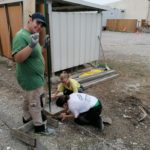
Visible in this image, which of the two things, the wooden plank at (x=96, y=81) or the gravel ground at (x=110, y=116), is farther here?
the wooden plank at (x=96, y=81)

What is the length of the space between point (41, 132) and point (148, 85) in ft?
10.5

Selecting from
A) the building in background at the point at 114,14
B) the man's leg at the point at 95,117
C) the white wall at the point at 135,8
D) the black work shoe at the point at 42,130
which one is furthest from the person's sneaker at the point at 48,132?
the white wall at the point at 135,8

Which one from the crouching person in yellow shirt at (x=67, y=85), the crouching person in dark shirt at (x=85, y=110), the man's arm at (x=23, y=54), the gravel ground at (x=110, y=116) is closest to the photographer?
the man's arm at (x=23, y=54)

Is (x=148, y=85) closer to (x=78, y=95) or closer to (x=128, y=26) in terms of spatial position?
(x=78, y=95)

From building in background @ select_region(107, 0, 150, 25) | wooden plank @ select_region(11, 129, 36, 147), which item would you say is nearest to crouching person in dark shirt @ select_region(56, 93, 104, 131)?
wooden plank @ select_region(11, 129, 36, 147)

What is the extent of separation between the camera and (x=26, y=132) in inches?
110

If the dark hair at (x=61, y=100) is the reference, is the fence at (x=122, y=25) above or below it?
above

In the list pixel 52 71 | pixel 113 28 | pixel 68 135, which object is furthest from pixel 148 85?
pixel 113 28

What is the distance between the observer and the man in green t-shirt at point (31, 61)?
218 cm

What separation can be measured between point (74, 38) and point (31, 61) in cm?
298

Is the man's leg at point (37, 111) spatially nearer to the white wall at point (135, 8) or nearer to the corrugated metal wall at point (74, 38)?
the corrugated metal wall at point (74, 38)

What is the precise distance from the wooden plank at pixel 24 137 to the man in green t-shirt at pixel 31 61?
0.21m

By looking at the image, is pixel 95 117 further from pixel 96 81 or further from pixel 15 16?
pixel 15 16

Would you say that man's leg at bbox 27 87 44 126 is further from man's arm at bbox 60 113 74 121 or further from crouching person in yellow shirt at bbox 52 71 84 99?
crouching person in yellow shirt at bbox 52 71 84 99
